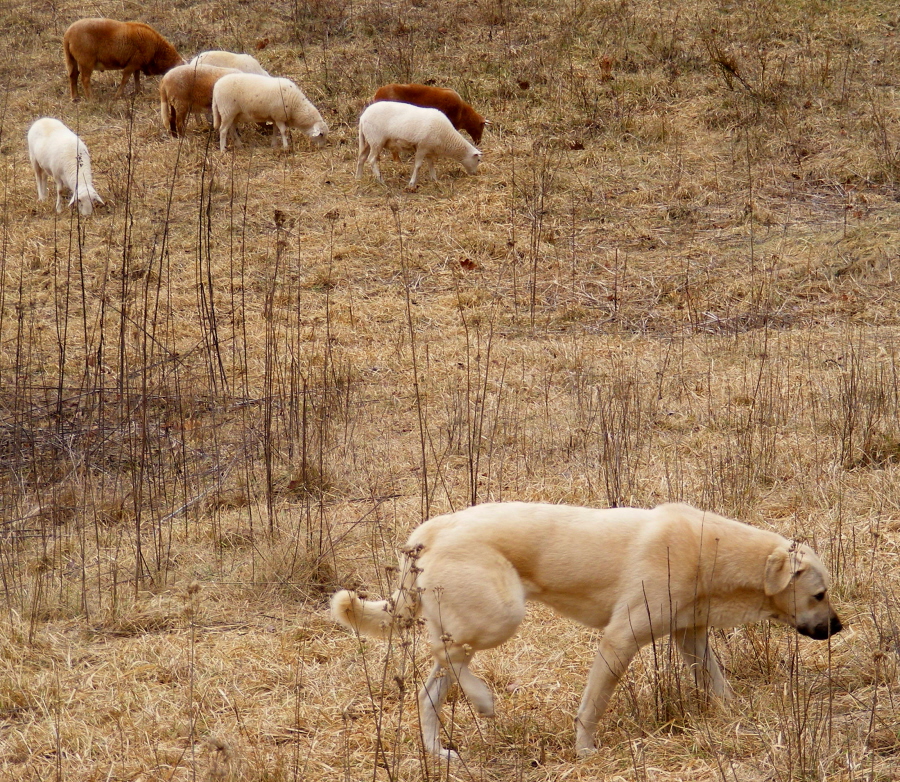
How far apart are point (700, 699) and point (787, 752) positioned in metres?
0.48

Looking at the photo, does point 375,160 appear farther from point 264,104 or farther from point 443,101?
point 264,104

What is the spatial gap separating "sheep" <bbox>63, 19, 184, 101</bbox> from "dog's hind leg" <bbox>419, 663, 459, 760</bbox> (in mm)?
14552

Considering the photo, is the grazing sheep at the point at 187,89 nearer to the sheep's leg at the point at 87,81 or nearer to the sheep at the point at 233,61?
the sheep at the point at 233,61

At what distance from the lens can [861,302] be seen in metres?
8.88

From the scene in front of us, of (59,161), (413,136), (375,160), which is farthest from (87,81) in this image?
(413,136)

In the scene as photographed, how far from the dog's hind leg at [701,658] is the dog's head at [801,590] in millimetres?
270

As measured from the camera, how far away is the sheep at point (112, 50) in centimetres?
1593

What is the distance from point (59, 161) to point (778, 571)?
35.7 ft

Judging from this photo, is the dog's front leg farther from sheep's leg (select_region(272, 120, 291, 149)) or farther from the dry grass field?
sheep's leg (select_region(272, 120, 291, 149))

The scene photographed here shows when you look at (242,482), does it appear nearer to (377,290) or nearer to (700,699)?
(700,699)

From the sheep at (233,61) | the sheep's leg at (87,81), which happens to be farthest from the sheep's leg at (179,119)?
the sheep's leg at (87,81)

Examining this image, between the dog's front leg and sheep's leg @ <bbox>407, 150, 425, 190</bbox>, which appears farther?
sheep's leg @ <bbox>407, 150, 425, 190</bbox>

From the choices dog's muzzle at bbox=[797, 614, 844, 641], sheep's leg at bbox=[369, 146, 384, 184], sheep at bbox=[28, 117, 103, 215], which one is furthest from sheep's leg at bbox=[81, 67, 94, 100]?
dog's muzzle at bbox=[797, 614, 844, 641]

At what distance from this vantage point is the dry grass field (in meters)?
3.54
